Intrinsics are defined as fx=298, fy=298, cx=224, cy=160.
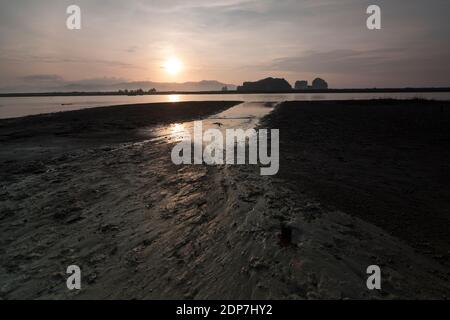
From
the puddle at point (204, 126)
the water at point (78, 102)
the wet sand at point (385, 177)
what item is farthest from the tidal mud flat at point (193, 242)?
the water at point (78, 102)

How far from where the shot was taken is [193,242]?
6457 mm

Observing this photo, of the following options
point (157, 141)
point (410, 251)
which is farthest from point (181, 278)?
point (157, 141)

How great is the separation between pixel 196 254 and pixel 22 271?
3251 millimetres

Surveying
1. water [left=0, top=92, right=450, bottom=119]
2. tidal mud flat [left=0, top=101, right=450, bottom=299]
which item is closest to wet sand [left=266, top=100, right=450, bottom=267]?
tidal mud flat [left=0, top=101, right=450, bottom=299]

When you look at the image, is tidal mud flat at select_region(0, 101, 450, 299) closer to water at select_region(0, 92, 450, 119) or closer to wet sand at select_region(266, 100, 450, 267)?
wet sand at select_region(266, 100, 450, 267)

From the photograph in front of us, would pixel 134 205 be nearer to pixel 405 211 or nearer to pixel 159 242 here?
pixel 159 242

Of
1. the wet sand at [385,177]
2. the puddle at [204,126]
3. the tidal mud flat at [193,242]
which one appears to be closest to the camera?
the tidal mud flat at [193,242]

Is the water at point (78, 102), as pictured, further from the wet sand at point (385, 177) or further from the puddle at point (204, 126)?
the wet sand at point (385, 177)

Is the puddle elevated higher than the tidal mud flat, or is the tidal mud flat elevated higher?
the puddle

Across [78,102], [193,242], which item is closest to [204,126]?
[193,242]

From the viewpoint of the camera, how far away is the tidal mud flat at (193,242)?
493cm

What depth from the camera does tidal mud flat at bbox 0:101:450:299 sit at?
16.2 feet

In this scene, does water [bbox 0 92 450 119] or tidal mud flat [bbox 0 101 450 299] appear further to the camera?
water [bbox 0 92 450 119]
